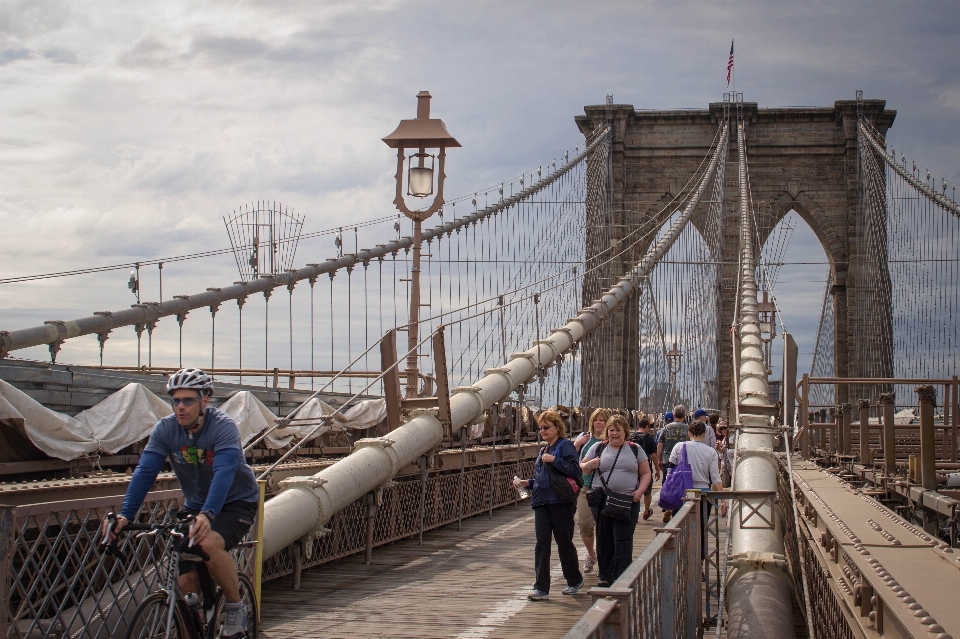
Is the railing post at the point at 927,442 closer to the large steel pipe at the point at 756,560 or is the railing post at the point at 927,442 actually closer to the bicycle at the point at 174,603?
the large steel pipe at the point at 756,560

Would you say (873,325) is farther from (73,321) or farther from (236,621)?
(236,621)

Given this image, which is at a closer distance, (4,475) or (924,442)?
(924,442)

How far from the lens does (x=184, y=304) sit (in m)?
14.6

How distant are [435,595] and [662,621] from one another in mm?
3576

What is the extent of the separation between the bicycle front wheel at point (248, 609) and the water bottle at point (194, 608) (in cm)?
12

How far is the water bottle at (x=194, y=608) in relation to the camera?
4.57 meters

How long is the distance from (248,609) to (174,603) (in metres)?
0.67

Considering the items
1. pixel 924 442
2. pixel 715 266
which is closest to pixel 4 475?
pixel 924 442

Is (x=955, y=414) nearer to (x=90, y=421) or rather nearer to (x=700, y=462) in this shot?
(x=700, y=462)

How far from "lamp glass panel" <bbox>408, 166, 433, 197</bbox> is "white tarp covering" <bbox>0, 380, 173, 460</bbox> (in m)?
3.63

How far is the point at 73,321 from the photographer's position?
12.7 m

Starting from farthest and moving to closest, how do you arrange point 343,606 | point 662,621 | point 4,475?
point 4,475 < point 343,606 < point 662,621

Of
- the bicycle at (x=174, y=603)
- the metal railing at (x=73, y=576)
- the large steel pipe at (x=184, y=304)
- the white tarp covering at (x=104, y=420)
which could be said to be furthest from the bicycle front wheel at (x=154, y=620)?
the large steel pipe at (x=184, y=304)

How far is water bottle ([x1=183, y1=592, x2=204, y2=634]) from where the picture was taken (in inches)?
180
